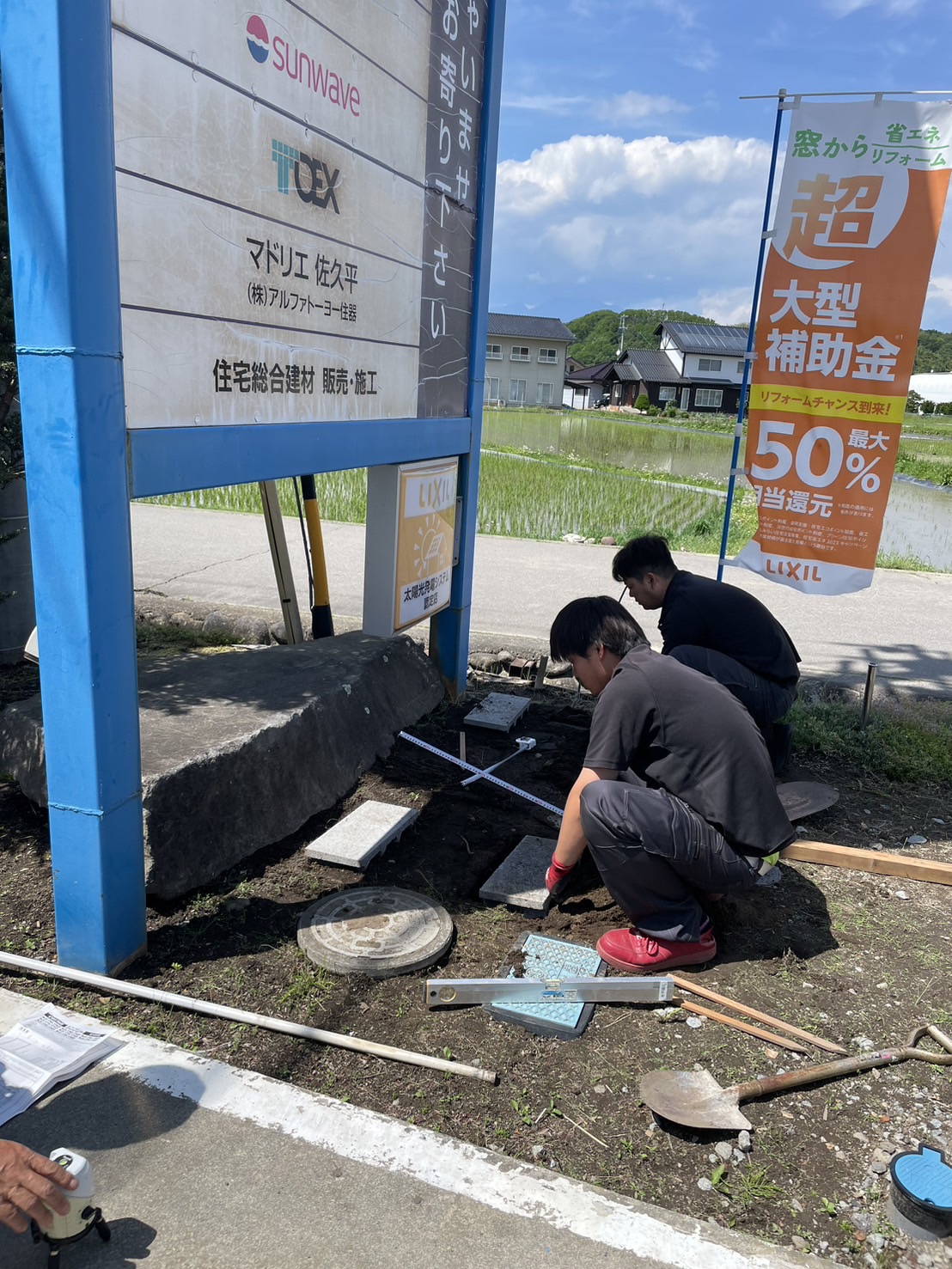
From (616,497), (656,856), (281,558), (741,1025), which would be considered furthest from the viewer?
(616,497)

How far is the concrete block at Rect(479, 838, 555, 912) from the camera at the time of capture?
128 inches

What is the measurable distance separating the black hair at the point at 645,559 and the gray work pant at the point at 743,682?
0.38 metres

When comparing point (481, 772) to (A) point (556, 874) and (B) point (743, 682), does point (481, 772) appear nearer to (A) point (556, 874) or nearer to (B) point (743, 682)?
(A) point (556, 874)

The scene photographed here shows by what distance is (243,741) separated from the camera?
3498 mm

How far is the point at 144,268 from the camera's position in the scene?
97.5 inches

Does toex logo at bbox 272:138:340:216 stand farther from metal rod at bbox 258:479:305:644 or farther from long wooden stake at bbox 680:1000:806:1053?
long wooden stake at bbox 680:1000:806:1053

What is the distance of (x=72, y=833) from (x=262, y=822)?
40.5 inches

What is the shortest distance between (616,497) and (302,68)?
11814mm

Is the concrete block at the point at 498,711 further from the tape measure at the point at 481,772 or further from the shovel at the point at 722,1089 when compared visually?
Answer: the shovel at the point at 722,1089

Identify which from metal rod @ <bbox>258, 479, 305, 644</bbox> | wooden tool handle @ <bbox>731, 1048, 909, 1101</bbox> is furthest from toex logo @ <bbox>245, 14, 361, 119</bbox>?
wooden tool handle @ <bbox>731, 1048, 909, 1101</bbox>

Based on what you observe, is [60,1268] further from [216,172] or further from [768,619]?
[768,619]

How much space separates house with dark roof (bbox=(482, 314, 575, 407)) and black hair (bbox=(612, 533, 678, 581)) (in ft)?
180

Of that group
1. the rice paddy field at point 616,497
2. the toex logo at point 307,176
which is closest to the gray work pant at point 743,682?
the toex logo at point 307,176

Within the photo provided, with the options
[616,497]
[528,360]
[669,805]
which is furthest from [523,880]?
[528,360]
